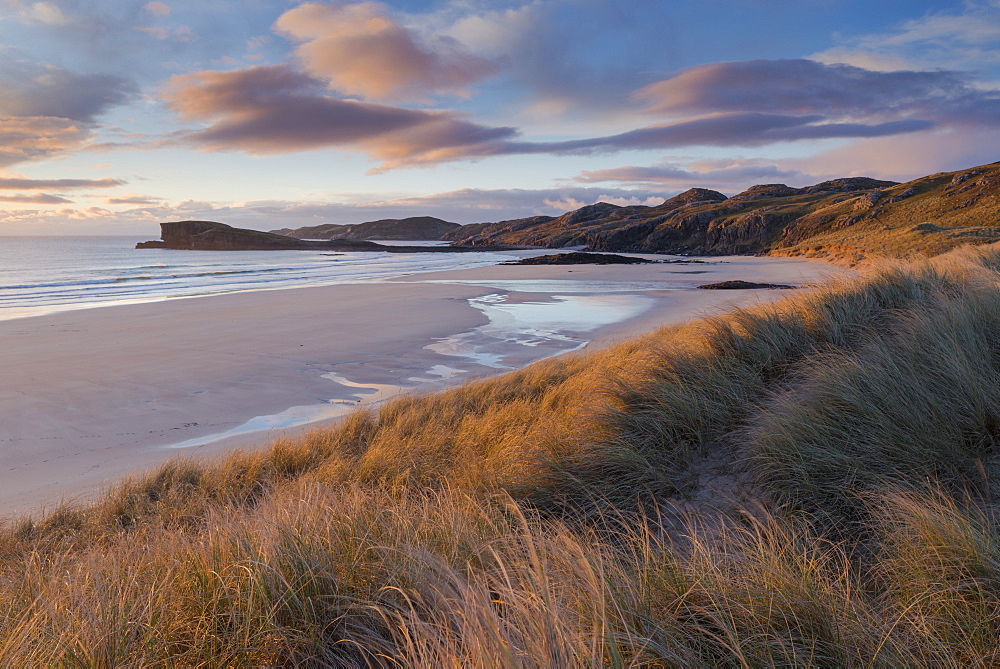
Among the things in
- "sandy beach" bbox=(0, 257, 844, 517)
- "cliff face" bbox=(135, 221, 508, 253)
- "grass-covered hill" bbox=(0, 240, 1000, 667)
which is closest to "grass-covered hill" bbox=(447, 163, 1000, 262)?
"cliff face" bbox=(135, 221, 508, 253)

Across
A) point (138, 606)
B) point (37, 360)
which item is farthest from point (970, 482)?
point (37, 360)

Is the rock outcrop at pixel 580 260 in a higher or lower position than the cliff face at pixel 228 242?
lower

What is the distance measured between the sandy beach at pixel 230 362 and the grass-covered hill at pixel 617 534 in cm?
205

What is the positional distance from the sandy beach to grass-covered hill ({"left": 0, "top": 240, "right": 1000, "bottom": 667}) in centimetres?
205

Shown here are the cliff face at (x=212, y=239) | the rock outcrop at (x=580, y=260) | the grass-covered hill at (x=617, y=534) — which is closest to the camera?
the grass-covered hill at (x=617, y=534)

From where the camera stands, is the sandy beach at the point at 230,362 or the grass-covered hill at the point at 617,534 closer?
the grass-covered hill at the point at 617,534

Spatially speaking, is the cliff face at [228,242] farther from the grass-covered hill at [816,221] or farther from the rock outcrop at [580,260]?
the rock outcrop at [580,260]

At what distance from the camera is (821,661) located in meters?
2.04

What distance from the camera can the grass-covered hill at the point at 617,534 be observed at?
2.10m

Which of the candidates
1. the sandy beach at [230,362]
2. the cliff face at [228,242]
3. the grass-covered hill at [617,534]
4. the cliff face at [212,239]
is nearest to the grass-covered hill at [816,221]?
the cliff face at [228,242]

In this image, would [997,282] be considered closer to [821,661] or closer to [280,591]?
[821,661]

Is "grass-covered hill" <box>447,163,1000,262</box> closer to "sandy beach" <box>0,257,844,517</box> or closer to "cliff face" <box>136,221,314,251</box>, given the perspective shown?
"sandy beach" <box>0,257,844,517</box>

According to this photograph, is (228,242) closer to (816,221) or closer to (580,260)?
(580,260)

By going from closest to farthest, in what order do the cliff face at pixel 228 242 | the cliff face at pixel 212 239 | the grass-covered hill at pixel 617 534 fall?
the grass-covered hill at pixel 617 534 → the cliff face at pixel 228 242 → the cliff face at pixel 212 239
